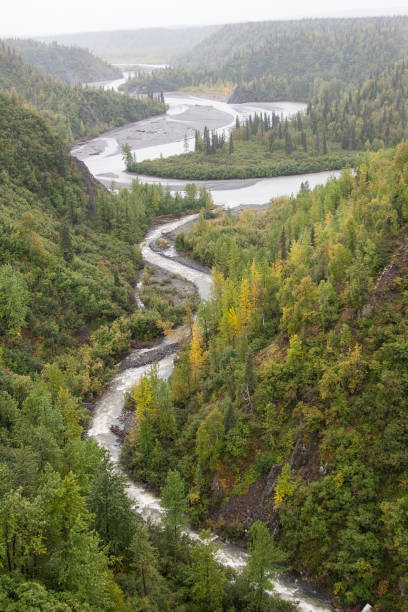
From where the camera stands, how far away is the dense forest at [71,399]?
29484mm

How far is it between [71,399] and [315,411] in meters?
26.5

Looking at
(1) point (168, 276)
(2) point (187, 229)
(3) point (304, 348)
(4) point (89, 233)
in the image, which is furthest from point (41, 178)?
(3) point (304, 348)

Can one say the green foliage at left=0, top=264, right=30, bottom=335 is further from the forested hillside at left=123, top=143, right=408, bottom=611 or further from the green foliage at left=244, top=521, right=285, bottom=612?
the green foliage at left=244, top=521, right=285, bottom=612

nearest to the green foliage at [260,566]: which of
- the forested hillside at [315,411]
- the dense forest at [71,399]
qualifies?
the dense forest at [71,399]

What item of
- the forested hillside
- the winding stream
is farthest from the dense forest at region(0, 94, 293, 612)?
the forested hillside

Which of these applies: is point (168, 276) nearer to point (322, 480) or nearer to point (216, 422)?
point (216, 422)

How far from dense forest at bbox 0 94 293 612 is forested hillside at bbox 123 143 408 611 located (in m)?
4.22

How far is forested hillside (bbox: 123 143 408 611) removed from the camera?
38688 millimetres

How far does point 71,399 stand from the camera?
58312mm

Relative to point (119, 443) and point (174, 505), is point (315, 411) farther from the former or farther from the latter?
point (119, 443)

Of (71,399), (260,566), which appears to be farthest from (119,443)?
(260,566)

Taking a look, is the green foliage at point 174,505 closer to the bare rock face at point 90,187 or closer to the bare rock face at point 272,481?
the bare rock face at point 272,481

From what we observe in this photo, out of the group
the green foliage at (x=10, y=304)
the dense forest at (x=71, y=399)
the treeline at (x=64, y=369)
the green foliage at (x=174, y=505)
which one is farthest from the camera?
the green foliage at (x=10, y=304)

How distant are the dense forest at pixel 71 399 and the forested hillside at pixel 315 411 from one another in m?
4.22
